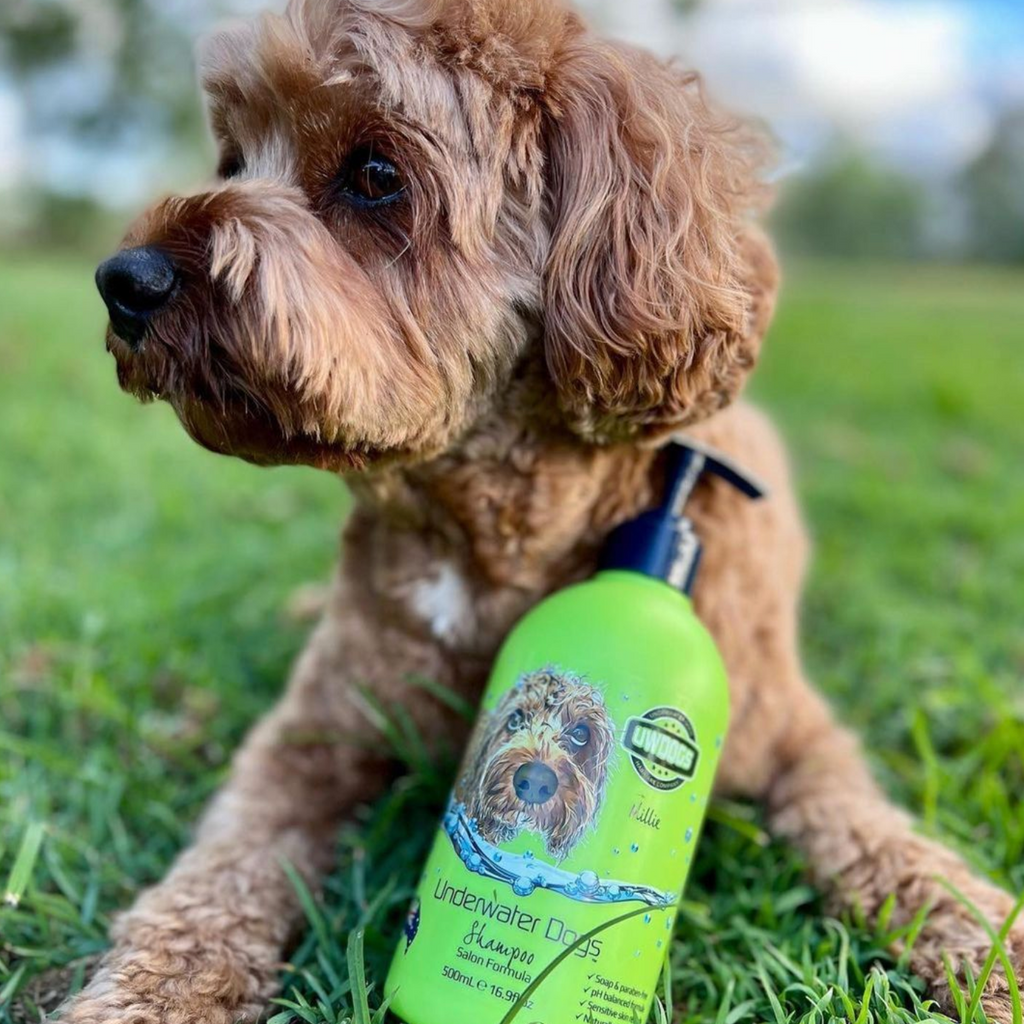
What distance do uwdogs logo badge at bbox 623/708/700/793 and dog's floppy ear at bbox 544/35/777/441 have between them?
53 cm

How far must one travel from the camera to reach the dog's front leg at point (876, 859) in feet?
5.69

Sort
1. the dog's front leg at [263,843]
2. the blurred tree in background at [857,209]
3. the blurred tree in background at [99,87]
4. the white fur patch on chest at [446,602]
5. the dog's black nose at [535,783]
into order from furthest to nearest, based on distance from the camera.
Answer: the blurred tree in background at [857,209]
the blurred tree in background at [99,87]
the white fur patch on chest at [446,602]
the dog's front leg at [263,843]
the dog's black nose at [535,783]

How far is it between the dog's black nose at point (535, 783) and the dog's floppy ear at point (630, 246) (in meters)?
0.60

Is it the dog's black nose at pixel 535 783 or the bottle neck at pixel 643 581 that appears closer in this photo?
the dog's black nose at pixel 535 783

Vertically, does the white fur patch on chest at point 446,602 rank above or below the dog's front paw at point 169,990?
above

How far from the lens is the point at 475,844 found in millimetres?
1566

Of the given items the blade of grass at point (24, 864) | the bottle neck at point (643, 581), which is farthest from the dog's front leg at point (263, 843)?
the bottle neck at point (643, 581)

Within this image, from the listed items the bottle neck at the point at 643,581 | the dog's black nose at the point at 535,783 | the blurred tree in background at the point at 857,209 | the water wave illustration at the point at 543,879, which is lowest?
the blurred tree in background at the point at 857,209

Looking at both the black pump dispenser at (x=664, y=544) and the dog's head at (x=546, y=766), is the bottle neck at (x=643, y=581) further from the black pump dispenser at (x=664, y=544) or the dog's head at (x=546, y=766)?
the dog's head at (x=546, y=766)

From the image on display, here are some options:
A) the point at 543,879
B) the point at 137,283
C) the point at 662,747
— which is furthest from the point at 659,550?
the point at 137,283

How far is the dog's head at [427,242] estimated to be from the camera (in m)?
1.57

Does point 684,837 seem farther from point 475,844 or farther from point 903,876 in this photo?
point 903,876

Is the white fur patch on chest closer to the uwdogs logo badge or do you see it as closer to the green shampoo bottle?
Result: the green shampoo bottle

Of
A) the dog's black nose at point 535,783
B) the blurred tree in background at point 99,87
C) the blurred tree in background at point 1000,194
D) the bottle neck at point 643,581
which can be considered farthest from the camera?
the blurred tree in background at point 1000,194
